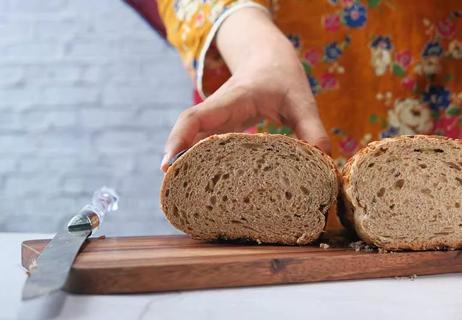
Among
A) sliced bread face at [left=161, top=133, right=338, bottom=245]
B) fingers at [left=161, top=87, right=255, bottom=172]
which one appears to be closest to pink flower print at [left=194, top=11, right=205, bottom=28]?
fingers at [left=161, top=87, right=255, bottom=172]

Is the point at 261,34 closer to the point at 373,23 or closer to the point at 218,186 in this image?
the point at 373,23

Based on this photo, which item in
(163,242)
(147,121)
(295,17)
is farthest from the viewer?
(147,121)

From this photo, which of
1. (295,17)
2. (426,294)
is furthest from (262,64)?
(426,294)

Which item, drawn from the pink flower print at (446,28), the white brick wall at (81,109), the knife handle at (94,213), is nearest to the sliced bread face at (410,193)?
the knife handle at (94,213)

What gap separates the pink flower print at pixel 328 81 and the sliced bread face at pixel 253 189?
0.65 metres

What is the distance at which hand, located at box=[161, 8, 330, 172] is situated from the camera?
119 centimetres

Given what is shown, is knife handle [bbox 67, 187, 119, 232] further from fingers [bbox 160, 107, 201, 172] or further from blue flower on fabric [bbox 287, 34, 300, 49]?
blue flower on fabric [bbox 287, 34, 300, 49]

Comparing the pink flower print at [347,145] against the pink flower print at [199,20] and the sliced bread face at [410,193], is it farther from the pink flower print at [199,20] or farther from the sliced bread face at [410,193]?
the sliced bread face at [410,193]

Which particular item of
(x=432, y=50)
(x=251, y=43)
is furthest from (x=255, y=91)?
(x=432, y=50)

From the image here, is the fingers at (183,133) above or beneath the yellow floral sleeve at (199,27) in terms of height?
beneath

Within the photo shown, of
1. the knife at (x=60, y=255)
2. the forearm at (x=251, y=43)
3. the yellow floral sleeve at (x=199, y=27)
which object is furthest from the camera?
the yellow floral sleeve at (x=199, y=27)

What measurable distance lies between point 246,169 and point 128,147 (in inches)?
77.9

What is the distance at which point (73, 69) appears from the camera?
291 cm

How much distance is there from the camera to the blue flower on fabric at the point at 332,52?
1562 mm
